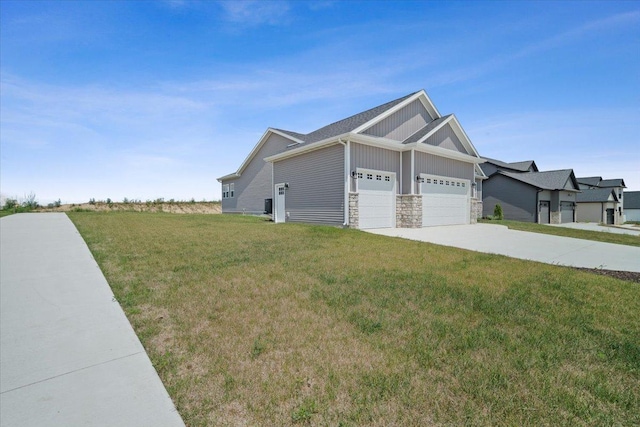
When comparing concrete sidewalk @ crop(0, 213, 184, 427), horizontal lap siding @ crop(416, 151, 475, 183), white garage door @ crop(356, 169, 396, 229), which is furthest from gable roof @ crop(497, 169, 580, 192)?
concrete sidewalk @ crop(0, 213, 184, 427)

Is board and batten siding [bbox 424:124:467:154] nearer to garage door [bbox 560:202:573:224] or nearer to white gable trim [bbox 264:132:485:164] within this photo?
white gable trim [bbox 264:132:485:164]

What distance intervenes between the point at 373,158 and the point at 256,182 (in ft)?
38.1

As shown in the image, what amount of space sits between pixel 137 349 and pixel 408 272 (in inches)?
178

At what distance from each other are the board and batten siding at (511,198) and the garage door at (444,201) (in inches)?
497

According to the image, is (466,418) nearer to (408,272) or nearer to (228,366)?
(228,366)

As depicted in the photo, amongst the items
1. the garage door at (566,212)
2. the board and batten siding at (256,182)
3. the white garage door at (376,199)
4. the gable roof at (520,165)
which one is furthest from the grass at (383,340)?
the gable roof at (520,165)

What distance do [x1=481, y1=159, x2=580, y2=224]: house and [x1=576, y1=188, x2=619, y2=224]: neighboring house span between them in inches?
171

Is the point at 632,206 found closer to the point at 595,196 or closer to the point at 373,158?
the point at 595,196

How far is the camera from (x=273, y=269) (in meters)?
5.77

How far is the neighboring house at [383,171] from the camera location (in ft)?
42.5

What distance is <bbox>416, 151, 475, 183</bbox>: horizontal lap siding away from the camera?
49.2 feet

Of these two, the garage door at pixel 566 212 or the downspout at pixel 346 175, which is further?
the garage door at pixel 566 212

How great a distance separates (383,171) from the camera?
13969mm

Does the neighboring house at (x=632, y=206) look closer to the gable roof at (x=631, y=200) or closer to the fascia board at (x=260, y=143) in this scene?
the gable roof at (x=631, y=200)
